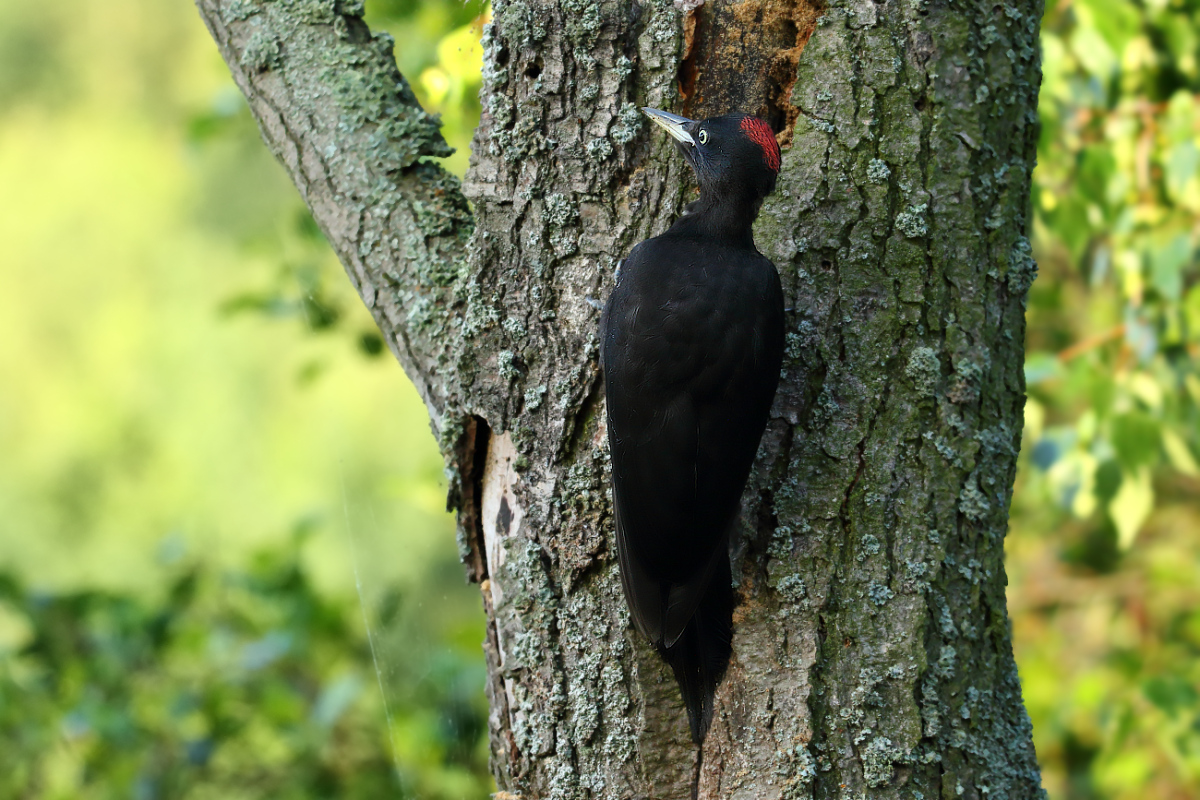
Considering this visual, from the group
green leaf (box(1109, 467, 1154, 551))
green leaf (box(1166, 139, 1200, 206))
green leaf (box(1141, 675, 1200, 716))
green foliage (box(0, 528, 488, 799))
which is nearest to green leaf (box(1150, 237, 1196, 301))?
green leaf (box(1166, 139, 1200, 206))

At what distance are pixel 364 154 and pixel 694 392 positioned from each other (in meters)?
0.70

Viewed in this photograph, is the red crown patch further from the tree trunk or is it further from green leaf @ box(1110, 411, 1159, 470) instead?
green leaf @ box(1110, 411, 1159, 470)

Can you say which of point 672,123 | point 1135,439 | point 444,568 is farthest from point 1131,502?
point 444,568

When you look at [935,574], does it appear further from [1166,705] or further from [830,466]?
[1166,705]

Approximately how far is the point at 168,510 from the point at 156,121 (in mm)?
3219

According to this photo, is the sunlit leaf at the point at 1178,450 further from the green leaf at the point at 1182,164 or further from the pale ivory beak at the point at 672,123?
the pale ivory beak at the point at 672,123

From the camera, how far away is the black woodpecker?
142 cm

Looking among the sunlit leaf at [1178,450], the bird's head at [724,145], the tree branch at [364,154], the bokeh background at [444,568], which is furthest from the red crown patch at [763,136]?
the sunlit leaf at [1178,450]

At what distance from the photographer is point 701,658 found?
1431 mm

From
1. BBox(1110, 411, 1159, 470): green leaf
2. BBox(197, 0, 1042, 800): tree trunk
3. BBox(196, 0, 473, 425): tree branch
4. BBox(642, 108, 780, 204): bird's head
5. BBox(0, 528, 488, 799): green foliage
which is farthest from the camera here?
BBox(0, 528, 488, 799): green foliage

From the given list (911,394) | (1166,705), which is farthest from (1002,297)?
(1166,705)

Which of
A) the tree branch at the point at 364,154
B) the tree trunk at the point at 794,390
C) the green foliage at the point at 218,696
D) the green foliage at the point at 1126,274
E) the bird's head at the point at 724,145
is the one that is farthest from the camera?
the green foliage at the point at 218,696

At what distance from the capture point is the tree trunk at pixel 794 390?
138 centimetres

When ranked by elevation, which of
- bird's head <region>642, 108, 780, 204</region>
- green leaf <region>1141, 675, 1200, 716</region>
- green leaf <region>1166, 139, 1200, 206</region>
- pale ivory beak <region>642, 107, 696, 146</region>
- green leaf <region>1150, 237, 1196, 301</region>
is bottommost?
green leaf <region>1141, 675, 1200, 716</region>
